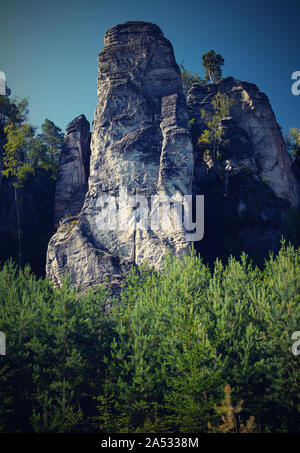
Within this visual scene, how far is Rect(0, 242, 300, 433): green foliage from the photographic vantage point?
1458cm

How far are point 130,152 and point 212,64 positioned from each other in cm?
3064

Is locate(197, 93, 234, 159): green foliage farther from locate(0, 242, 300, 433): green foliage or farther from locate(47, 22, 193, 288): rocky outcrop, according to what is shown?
locate(0, 242, 300, 433): green foliage

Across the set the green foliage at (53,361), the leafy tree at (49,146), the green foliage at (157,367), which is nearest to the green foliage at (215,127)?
the leafy tree at (49,146)

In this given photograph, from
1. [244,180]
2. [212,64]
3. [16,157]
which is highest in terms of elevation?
[212,64]

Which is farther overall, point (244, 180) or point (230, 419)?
point (244, 180)

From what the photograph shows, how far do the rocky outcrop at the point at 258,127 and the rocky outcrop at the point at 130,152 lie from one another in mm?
9352

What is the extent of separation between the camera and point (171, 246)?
94.9 feet

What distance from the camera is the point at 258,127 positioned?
44.2 meters

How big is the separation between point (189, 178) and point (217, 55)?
3273 cm

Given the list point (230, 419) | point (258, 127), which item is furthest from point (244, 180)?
point (230, 419)

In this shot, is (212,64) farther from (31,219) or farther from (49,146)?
(31,219)

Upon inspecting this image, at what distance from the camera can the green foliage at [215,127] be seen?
135 feet

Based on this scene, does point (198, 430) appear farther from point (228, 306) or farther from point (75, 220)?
point (75, 220)

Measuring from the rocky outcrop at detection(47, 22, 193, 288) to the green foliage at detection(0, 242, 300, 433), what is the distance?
1099cm
